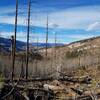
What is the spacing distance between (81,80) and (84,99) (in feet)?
55.5

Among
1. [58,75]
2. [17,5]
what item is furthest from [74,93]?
[17,5]

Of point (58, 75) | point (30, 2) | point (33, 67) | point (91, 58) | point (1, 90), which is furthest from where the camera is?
point (91, 58)

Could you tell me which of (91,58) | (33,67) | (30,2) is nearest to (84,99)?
(30,2)

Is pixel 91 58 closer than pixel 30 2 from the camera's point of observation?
No

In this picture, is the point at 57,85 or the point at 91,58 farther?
the point at 91,58

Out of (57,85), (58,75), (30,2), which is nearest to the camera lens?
(57,85)

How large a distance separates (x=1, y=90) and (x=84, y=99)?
249 inches

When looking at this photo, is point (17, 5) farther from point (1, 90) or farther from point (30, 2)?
point (1, 90)

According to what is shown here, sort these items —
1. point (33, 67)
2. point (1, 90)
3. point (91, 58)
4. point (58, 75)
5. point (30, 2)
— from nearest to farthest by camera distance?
point (1, 90)
point (58, 75)
point (30, 2)
point (33, 67)
point (91, 58)

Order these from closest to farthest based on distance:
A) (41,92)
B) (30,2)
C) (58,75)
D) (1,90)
Result: 1. (1,90)
2. (41,92)
3. (58,75)
4. (30,2)

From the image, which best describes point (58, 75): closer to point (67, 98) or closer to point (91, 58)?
point (67, 98)

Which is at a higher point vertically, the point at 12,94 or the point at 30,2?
the point at 30,2

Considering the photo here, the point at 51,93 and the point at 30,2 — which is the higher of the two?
the point at 30,2

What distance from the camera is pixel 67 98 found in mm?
29312
